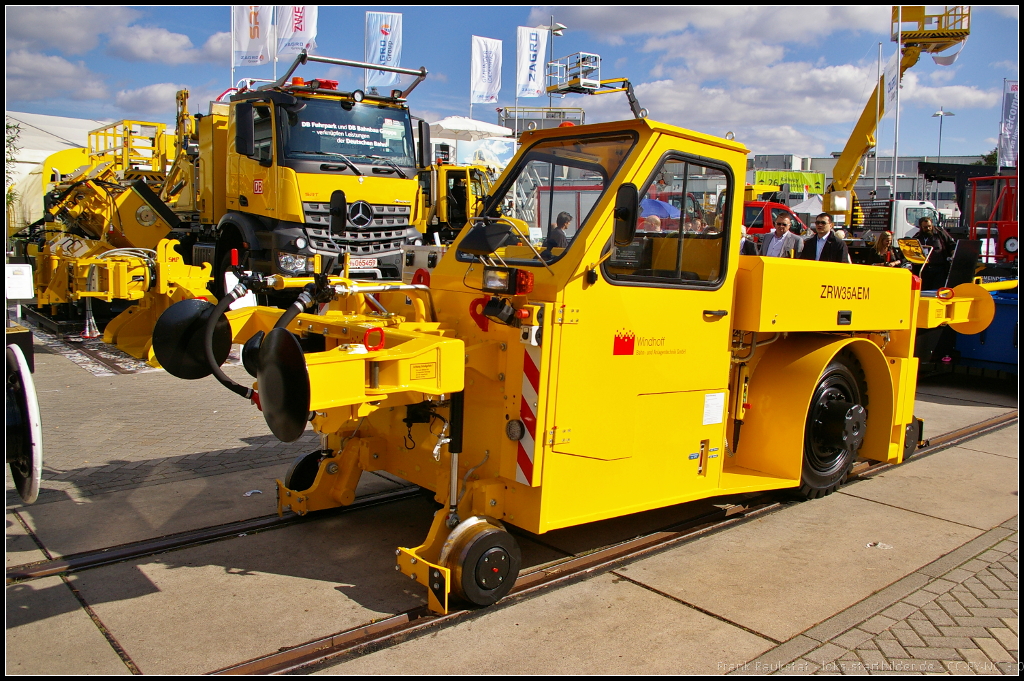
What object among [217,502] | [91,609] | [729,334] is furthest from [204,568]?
[729,334]

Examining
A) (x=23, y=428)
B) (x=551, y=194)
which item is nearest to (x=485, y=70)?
(x=551, y=194)

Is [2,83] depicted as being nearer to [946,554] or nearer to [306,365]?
[306,365]

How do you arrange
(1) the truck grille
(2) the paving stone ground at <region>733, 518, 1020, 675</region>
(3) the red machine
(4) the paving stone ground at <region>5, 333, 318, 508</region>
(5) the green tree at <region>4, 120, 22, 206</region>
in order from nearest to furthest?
(2) the paving stone ground at <region>733, 518, 1020, 675</region>
(4) the paving stone ground at <region>5, 333, 318, 508</region>
(1) the truck grille
(3) the red machine
(5) the green tree at <region>4, 120, 22, 206</region>

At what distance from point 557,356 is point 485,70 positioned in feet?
92.6

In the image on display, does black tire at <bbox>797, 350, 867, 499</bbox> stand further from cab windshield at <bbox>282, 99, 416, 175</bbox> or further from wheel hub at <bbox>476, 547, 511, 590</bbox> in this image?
cab windshield at <bbox>282, 99, 416, 175</bbox>

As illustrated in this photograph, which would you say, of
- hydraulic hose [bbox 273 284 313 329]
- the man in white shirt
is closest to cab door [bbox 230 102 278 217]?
the man in white shirt

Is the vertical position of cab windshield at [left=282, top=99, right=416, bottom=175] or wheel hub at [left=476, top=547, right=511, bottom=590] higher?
cab windshield at [left=282, top=99, right=416, bottom=175]

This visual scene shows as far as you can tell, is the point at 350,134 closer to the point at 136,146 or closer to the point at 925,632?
the point at 136,146

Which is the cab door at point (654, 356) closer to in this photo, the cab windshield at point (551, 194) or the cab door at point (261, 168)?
the cab windshield at point (551, 194)

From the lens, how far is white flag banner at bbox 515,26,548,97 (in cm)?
3012

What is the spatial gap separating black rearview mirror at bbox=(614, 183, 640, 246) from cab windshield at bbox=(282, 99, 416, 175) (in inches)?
303

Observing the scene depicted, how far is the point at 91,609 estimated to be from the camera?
12.5 ft

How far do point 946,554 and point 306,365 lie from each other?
4.14 metres

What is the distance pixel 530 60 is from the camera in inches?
1192
